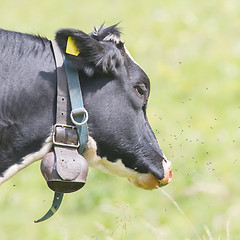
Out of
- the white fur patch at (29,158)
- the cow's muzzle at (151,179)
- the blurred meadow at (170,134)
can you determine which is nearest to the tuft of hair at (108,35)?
the white fur patch at (29,158)

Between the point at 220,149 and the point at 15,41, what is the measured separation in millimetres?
4991

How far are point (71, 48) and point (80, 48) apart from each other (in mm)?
53

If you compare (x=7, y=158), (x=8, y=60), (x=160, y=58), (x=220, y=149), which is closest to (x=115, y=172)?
(x=7, y=158)

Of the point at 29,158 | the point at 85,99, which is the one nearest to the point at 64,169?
the point at 29,158

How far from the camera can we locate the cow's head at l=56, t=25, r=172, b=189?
12.3 feet

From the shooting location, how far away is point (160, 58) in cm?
1100

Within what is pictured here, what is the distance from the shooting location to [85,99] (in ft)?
12.6

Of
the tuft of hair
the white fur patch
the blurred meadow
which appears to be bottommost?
the blurred meadow

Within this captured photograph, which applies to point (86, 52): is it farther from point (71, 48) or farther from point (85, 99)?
point (85, 99)

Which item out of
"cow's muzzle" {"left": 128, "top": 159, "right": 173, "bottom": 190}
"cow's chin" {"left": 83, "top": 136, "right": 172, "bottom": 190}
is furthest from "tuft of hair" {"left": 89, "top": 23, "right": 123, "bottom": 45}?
"cow's muzzle" {"left": 128, "top": 159, "right": 173, "bottom": 190}

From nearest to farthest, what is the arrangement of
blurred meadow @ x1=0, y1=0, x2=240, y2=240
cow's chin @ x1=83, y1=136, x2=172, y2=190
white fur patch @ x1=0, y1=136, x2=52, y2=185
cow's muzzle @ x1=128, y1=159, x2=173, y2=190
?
1. white fur patch @ x1=0, y1=136, x2=52, y2=185
2. cow's chin @ x1=83, y1=136, x2=172, y2=190
3. cow's muzzle @ x1=128, y1=159, x2=173, y2=190
4. blurred meadow @ x1=0, y1=0, x2=240, y2=240

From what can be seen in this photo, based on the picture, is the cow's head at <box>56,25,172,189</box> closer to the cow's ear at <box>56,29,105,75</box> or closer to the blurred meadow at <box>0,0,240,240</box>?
the cow's ear at <box>56,29,105,75</box>

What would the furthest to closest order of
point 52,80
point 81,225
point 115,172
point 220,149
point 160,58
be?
1. point 160,58
2. point 220,149
3. point 81,225
4. point 115,172
5. point 52,80

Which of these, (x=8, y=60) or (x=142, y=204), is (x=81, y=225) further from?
(x=8, y=60)
